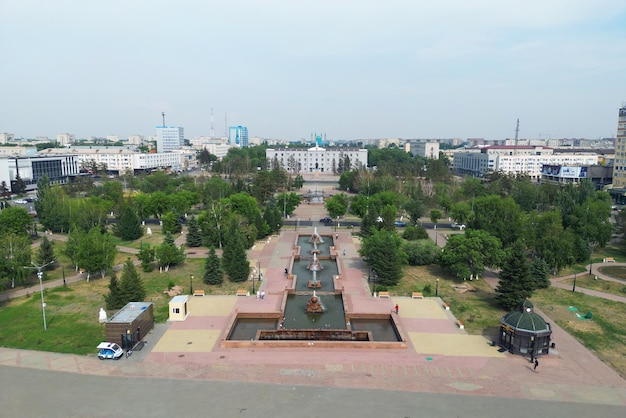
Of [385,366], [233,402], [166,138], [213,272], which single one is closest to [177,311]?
[213,272]

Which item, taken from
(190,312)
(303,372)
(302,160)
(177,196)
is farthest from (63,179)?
(303,372)

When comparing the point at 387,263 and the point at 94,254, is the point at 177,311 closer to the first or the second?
the point at 94,254

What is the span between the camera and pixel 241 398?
18062mm

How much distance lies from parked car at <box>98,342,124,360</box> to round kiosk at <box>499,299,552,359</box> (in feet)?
65.0

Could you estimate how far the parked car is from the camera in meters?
21.5

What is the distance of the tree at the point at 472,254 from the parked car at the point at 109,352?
2442cm

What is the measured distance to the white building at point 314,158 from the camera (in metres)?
145

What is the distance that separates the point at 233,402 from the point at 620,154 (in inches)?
3513

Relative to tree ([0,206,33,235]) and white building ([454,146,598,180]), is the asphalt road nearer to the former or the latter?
tree ([0,206,33,235])

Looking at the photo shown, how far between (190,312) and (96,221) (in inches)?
1139

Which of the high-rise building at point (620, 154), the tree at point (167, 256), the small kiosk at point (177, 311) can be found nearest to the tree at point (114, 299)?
the small kiosk at point (177, 311)

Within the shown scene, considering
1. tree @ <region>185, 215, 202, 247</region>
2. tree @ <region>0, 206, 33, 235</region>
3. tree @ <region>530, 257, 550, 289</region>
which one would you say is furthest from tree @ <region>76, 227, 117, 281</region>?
tree @ <region>530, 257, 550, 289</region>

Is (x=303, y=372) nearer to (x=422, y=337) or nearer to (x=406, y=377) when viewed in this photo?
(x=406, y=377)

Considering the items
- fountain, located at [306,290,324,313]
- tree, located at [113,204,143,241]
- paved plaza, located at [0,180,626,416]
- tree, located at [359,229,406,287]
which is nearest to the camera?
paved plaza, located at [0,180,626,416]
